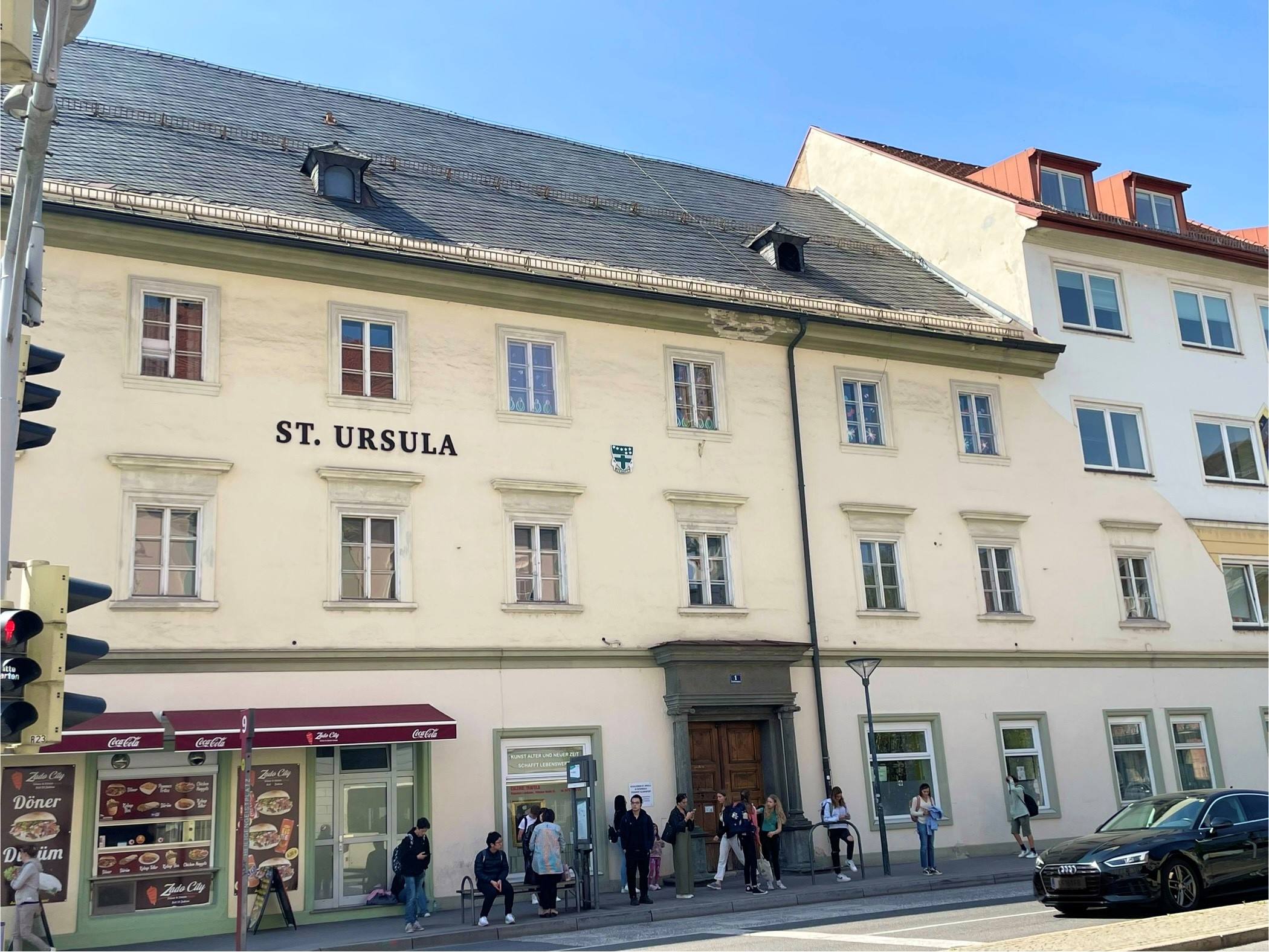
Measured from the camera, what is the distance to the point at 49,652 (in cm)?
642

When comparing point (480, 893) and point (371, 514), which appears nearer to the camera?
point (480, 893)

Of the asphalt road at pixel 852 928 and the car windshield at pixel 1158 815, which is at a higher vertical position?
the car windshield at pixel 1158 815

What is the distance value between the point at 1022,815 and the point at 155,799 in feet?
49.5

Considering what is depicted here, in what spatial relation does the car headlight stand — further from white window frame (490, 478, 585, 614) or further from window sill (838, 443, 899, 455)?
window sill (838, 443, 899, 455)

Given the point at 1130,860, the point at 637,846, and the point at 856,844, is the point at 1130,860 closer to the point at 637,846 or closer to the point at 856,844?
the point at 637,846

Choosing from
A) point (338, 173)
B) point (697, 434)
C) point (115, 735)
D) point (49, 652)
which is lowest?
point (49, 652)

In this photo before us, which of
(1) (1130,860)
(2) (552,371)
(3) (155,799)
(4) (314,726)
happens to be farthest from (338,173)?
(1) (1130,860)

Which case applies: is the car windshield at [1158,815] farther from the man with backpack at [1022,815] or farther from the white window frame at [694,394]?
the white window frame at [694,394]

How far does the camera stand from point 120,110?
22.5 meters

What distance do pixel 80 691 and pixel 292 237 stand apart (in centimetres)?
779

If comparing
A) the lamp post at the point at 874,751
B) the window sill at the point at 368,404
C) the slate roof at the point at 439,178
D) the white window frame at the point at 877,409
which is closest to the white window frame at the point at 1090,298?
the slate roof at the point at 439,178

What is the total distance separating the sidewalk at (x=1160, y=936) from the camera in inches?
385

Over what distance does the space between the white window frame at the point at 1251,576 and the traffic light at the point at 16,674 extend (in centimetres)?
2741

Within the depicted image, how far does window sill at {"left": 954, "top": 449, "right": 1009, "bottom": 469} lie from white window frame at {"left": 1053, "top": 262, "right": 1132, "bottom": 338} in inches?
158
